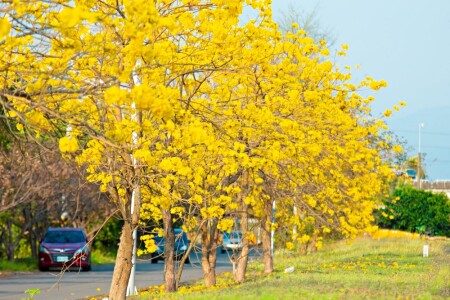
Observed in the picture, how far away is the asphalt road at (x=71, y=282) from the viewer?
2424 cm

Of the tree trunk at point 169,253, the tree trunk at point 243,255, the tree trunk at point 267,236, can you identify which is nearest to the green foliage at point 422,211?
the tree trunk at point 267,236

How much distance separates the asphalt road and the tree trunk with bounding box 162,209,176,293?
1.58 feet

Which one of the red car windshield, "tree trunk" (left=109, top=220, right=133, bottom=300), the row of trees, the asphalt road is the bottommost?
the asphalt road

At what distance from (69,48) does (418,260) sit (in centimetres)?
2557

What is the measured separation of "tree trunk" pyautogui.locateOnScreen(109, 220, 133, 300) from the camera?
1679 centimetres

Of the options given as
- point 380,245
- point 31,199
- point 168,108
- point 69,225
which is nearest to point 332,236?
point 380,245

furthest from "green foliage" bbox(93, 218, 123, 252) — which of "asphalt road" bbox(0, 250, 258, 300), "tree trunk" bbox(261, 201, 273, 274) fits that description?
"tree trunk" bbox(261, 201, 273, 274)

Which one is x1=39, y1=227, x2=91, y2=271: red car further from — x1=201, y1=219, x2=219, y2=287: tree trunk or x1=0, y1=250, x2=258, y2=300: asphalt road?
x1=201, y1=219, x2=219, y2=287: tree trunk

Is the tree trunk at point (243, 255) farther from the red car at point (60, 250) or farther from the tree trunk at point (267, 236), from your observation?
the red car at point (60, 250)

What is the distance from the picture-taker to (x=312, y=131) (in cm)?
2034

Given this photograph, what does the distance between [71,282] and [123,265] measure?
1289cm

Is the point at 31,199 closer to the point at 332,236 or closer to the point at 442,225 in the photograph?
the point at 332,236

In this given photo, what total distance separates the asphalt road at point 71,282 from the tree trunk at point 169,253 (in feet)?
1.58

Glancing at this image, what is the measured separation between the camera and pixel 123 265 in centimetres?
Result: 1692
